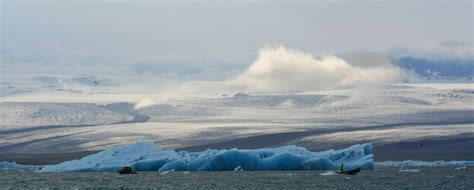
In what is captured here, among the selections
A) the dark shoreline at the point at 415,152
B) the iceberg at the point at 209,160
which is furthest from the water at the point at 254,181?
the dark shoreline at the point at 415,152

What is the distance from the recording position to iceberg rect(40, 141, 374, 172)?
7469 centimetres

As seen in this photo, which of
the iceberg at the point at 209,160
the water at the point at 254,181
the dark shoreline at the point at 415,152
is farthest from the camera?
the dark shoreline at the point at 415,152

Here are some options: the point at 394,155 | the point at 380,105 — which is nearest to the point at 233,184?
the point at 394,155

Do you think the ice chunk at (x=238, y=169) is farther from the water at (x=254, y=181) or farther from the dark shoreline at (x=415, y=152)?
the dark shoreline at (x=415, y=152)

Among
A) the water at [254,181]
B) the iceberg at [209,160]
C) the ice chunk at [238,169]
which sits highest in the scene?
the iceberg at [209,160]

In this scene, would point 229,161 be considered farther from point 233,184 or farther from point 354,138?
point 354,138

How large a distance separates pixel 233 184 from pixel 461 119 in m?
90.7

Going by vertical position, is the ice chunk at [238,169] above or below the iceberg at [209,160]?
below

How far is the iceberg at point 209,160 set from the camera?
74688 millimetres

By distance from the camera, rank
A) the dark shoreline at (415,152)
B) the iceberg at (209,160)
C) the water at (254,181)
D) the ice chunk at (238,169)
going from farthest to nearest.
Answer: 1. the dark shoreline at (415,152)
2. the ice chunk at (238,169)
3. the iceberg at (209,160)
4. the water at (254,181)

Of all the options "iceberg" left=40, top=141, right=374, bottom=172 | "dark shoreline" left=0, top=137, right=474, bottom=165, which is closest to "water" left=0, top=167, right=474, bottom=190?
"iceberg" left=40, top=141, right=374, bottom=172

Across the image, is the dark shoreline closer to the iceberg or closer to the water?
the iceberg

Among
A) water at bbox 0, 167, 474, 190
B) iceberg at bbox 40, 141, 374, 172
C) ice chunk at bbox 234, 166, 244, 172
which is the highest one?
iceberg at bbox 40, 141, 374, 172

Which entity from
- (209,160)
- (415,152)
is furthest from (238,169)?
(415,152)
